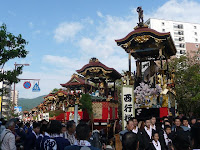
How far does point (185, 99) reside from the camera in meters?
24.5

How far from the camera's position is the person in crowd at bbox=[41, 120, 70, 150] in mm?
3514

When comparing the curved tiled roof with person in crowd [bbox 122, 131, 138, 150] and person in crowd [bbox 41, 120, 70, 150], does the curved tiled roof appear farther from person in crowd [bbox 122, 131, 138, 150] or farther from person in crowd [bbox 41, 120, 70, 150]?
person in crowd [bbox 122, 131, 138, 150]

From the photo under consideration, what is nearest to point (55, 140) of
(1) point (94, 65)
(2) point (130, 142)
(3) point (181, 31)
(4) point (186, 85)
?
(2) point (130, 142)

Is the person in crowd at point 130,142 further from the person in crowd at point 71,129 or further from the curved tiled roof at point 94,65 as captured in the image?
the curved tiled roof at point 94,65

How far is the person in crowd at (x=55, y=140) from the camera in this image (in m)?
3.51

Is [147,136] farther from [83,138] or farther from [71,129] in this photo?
[83,138]

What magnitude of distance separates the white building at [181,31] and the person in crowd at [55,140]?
59503 mm

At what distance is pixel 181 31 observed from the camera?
60969 millimetres

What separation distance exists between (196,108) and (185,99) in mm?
2402

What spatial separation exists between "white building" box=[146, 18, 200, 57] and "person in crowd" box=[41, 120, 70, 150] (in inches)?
2343

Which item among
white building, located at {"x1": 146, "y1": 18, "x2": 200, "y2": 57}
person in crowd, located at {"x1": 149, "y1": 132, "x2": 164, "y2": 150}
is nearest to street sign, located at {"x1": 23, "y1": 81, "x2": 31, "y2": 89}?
person in crowd, located at {"x1": 149, "y1": 132, "x2": 164, "y2": 150}

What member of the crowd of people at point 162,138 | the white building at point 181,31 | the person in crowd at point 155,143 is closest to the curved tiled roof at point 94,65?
the crowd of people at point 162,138

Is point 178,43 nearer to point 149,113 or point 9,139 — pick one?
point 149,113

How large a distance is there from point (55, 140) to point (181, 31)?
212ft
